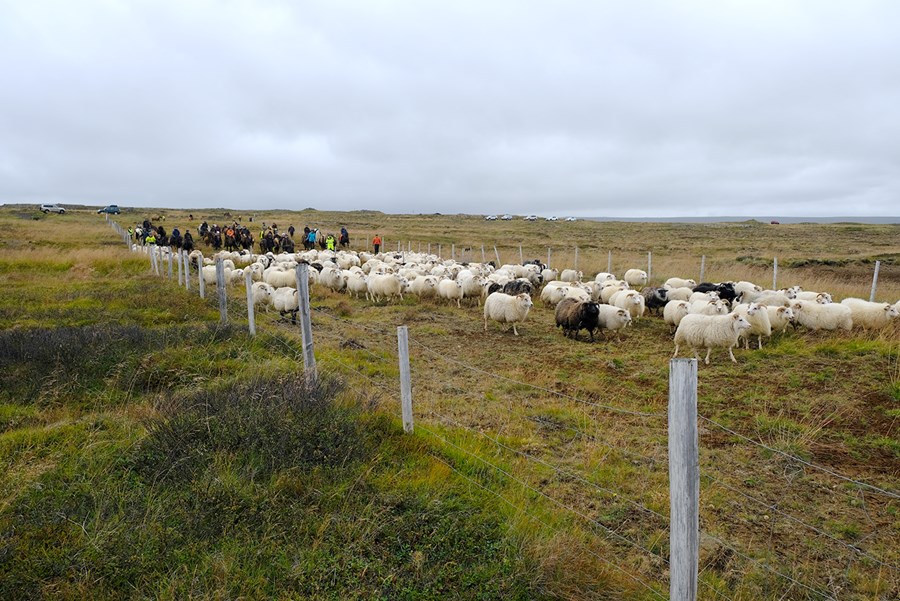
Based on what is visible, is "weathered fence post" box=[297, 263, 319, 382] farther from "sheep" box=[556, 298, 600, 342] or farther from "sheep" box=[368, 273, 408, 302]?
"sheep" box=[368, 273, 408, 302]

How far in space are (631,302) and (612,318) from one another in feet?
5.67

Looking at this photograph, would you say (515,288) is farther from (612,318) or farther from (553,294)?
(612,318)

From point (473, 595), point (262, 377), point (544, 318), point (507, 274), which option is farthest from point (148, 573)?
→ point (507, 274)

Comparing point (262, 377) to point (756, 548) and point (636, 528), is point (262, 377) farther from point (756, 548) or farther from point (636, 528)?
point (756, 548)

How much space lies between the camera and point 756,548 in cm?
468

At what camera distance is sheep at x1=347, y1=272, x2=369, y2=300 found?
1938 centimetres


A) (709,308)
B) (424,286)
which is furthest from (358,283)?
(709,308)

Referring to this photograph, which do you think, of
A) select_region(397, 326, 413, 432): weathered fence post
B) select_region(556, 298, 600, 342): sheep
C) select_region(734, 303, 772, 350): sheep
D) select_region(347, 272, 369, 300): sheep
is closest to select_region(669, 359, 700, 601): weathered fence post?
select_region(397, 326, 413, 432): weathered fence post

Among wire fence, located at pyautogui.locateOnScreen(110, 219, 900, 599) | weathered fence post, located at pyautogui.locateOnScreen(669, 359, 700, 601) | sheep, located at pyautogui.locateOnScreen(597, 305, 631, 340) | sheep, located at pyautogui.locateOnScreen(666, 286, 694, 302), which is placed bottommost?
wire fence, located at pyautogui.locateOnScreen(110, 219, 900, 599)

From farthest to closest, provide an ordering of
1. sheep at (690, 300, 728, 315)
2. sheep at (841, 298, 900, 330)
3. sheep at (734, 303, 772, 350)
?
sheep at (690, 300, 728, 315) < sheep at (841, 298, 900, 330) < sheep at (734, 303, 772, 350)

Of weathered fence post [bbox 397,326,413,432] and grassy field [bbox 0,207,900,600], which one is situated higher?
weathered fence post [bbox 397,326,413,432]

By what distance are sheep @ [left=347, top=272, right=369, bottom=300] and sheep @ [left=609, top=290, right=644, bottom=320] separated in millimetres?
8987

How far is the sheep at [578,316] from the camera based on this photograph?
12.9 meters

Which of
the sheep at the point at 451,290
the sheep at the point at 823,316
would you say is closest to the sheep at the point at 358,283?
the sheep at the point at 451,290
